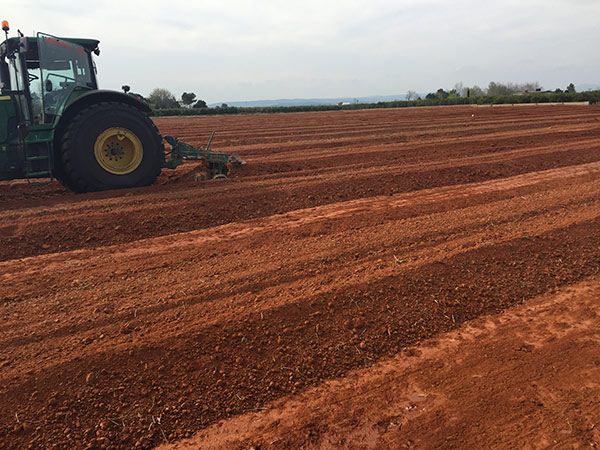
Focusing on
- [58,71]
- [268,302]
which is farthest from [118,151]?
[268,302]

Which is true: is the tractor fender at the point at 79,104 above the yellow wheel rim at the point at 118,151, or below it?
above

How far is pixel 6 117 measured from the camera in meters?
7.41

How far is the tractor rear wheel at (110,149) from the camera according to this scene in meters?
7.39

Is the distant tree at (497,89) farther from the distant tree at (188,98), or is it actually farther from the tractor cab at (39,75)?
the tractor cab at (39,75)

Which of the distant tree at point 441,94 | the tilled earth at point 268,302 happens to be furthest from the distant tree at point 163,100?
the tilled earth at point 268,302

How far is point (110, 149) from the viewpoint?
7809mm

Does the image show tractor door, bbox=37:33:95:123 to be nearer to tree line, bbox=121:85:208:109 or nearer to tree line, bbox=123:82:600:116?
tree line, bbox=123:82:600:116

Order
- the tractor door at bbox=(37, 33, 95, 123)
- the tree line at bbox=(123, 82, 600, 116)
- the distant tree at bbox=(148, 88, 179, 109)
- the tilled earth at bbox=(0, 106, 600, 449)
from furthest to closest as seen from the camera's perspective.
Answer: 1. the distant tree at bbox=(148, 88, 179, 109)
2. the tree line at bbox=(123, 82, 600, 116)
3. the tractor door at bbox=(37, 33, 95, 123)
4. the tilled earth at bbox=(0, 106, 600, 449)

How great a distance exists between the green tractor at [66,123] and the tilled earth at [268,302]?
0.51 metres

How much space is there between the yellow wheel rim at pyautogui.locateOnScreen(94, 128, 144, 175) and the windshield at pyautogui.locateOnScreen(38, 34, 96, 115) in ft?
2.64

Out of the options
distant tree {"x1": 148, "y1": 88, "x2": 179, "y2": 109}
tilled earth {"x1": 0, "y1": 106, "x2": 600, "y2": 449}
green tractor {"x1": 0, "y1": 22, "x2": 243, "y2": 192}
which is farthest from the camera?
distant tree {"x1": 148, "y1": 88, "x2": 179, "y2": 109}

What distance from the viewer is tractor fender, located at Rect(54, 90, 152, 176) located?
742 cm

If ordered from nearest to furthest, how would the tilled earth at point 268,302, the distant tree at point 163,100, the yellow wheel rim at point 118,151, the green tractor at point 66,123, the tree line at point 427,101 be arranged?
the tilled earth at point 268,302 < the green tractor at point 66,123 < the yellow wheel rim at point 118,151 < the tree line at point 427,101 < the distant tree at point 163,100

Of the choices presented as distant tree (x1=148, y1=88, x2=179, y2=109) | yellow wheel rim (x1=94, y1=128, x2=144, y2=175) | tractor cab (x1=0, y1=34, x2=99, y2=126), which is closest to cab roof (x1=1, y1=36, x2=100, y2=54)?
tractor cab (x1=0, y1=34, x2=99, y2=126)
